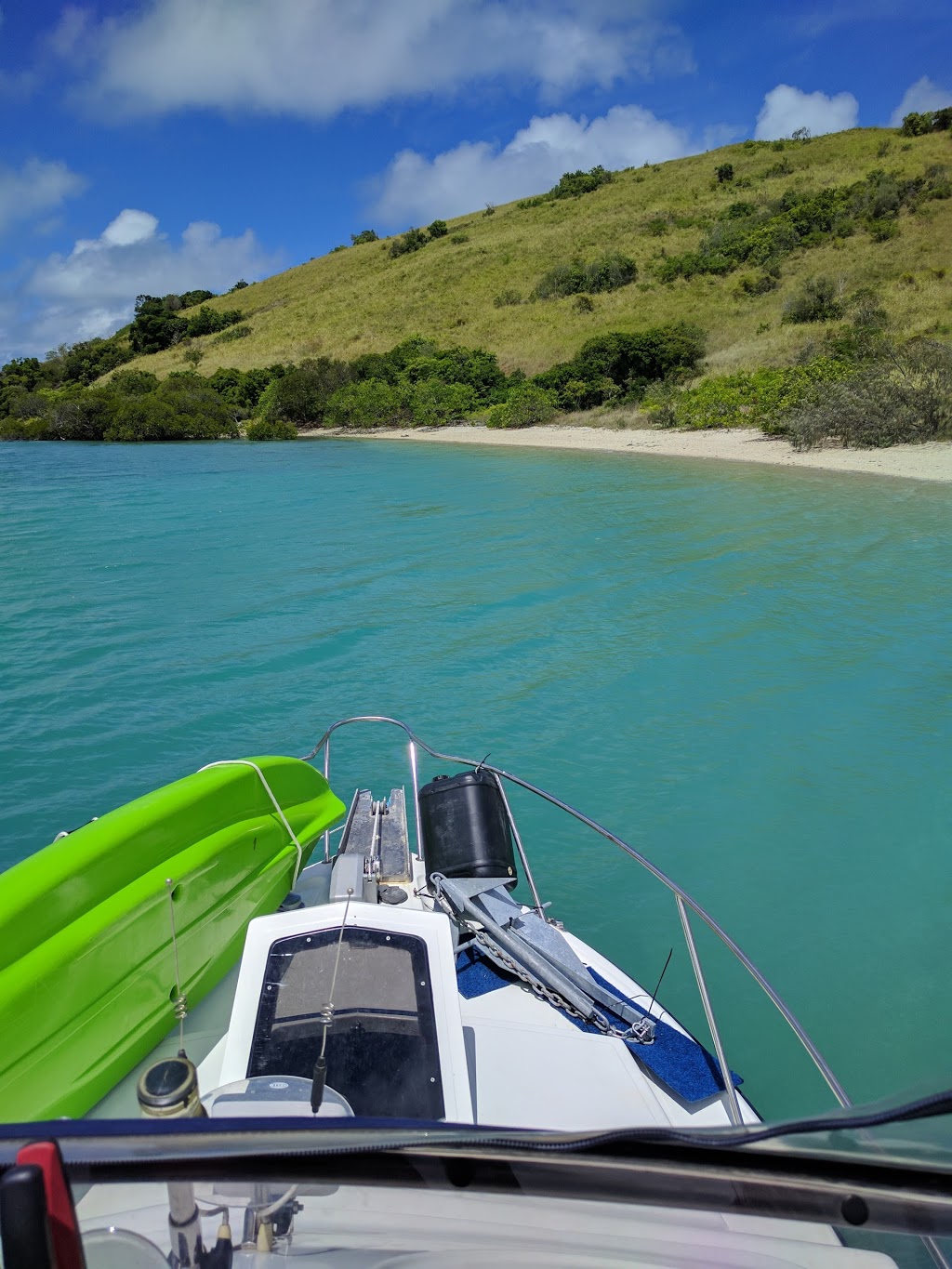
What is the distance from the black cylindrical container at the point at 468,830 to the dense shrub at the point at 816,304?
34576mm

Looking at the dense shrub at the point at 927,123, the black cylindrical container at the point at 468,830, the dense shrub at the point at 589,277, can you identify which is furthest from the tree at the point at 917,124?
the black cylindrical container at the point at 468,830

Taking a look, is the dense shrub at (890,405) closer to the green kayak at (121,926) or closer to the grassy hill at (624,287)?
the grassy hill at (624,287)

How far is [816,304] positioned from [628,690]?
103 ft

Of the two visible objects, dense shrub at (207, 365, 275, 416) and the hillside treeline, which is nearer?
the hillside treeline

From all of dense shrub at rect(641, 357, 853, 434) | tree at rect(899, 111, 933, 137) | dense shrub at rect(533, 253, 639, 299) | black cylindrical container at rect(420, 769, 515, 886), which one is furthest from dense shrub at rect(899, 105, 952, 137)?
black cylindrical container at rect(420, 769, 515, 886)

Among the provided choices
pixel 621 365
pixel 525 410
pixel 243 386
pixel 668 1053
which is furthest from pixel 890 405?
pixel 243 386

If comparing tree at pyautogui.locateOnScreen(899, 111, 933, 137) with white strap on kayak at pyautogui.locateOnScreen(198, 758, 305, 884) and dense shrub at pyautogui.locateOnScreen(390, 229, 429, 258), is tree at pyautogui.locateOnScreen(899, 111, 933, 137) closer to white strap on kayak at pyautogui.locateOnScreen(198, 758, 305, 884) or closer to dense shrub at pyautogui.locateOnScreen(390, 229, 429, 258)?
dense shrub at pyautogui.locateOnScreen(390, 229, 429, 258)

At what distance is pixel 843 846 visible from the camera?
5.52 m

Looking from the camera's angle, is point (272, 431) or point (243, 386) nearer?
point (272, 431)

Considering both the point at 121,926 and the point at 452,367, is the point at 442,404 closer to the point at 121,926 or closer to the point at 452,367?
the point at 452,367

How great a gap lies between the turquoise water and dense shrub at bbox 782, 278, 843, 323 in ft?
64.3

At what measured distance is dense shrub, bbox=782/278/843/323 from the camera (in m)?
33.5

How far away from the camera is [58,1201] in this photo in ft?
2.94

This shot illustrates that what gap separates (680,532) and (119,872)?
12.3 m
